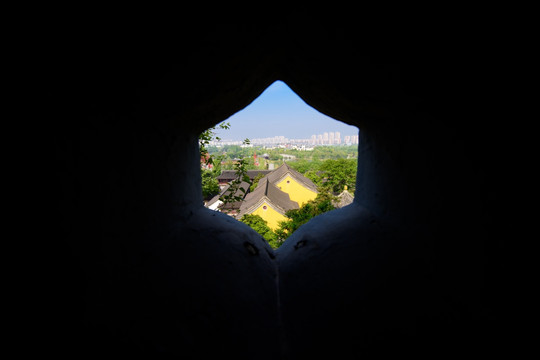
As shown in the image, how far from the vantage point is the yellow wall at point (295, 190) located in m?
19.0

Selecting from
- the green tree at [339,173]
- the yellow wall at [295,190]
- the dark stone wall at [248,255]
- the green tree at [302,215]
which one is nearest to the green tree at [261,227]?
the green tree at [302,215]

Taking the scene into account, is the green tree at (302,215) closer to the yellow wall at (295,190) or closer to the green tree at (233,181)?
the green tree at (233,181)

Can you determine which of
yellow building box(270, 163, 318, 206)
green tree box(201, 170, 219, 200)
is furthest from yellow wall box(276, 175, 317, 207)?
green tree box(201, 170, 219, 200)

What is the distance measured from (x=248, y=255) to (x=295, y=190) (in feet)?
59.0

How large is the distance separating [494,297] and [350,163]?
33.6m

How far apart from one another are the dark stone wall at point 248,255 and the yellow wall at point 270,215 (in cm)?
1128

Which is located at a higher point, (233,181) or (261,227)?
(233,181)

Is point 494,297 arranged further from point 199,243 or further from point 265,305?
point 199,243

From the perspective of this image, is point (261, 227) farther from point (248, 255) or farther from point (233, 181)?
point (248, 255)

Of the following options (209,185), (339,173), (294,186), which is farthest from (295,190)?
(209,185)

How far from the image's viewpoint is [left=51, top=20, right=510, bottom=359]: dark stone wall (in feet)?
2.96

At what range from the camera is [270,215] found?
13.0 m

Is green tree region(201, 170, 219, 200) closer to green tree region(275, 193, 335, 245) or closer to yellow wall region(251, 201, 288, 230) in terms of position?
green tree region(275, 193, 335, 245)

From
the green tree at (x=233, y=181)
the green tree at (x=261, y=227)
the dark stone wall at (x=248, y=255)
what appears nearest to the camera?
the dark stone wall at (x=248, y=255)
